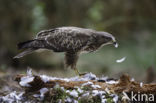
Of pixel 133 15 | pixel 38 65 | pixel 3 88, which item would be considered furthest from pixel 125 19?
pixel 3 88

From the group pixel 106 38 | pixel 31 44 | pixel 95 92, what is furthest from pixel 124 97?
pixel 31 44

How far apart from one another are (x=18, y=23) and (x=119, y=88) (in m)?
8.04

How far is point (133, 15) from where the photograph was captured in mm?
15031

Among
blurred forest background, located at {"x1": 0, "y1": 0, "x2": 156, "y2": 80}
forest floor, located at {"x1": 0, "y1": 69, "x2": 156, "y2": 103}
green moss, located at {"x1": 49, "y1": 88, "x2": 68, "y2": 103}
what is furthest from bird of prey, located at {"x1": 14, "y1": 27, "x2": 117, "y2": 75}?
blurred forest background, located at {"x1": 0, "y1": 0, "x2": 156, "y2": 80}

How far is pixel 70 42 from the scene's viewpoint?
570cm

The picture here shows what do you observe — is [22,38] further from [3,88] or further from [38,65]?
[3,88]

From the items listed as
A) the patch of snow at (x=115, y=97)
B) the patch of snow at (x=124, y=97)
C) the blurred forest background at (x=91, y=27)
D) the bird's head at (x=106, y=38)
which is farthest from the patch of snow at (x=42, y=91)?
the blurred forest background at (x=91, y=27)

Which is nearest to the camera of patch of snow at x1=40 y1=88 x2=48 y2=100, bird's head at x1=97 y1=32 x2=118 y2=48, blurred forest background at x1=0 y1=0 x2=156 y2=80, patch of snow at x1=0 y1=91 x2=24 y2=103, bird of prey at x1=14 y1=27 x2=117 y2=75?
patch of snow at x1=40 y1=88 x2=48 y2=100

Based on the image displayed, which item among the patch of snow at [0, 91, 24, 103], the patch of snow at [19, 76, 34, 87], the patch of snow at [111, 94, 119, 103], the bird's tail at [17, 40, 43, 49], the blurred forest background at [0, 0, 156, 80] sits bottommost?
the patch of snow at [111, 94, 119, 103]

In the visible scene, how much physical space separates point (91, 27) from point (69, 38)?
669 centimetres

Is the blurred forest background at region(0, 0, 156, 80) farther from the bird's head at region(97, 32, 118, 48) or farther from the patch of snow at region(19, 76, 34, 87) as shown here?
the patch of snow at region(19, 76, 34, 87)

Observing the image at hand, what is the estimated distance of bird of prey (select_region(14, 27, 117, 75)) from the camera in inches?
224

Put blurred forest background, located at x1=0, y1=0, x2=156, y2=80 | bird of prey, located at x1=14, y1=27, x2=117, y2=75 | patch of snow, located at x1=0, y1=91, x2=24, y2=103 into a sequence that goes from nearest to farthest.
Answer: patch of snow, located at x1=0, y1=91, x2=24, y2=103, bird of prey, located at x1=14, y1=27, x2=117, y2=75, blurred forest background, located at x1=0, y1=0, x2=156, y2=80

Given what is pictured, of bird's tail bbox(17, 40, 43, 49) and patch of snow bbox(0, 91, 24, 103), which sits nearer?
patch of snow bbox(0, 91, 24, 103)
